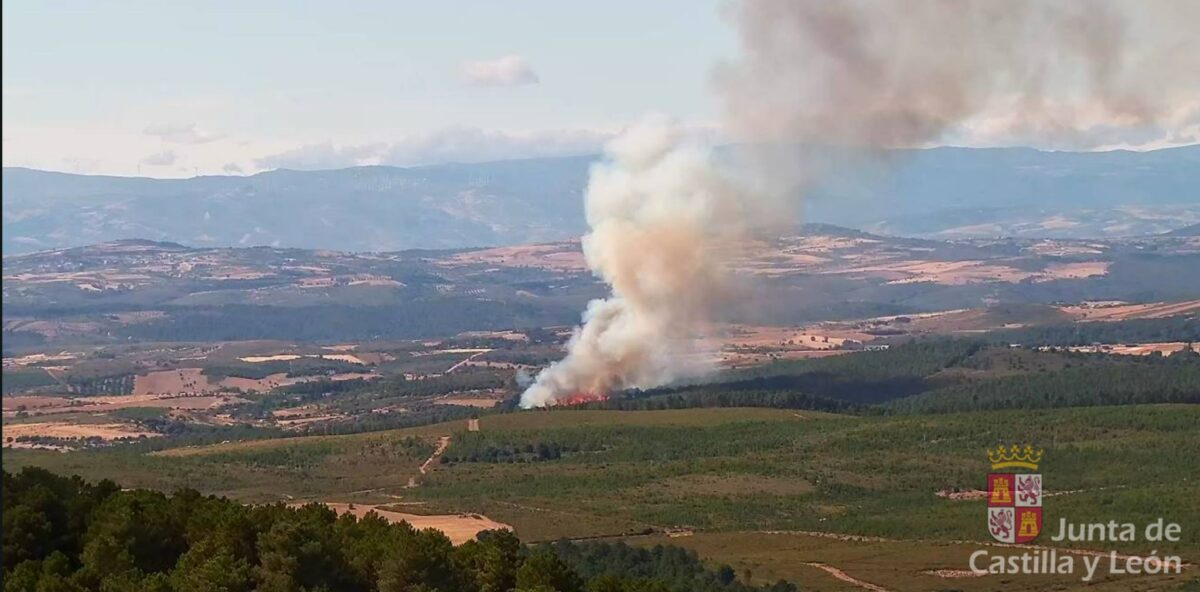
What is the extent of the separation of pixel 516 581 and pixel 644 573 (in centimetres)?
2997

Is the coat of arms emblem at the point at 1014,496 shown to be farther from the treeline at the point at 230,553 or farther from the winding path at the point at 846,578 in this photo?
the treeline at the point at 230,553

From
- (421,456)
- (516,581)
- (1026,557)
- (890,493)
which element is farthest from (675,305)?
(516,581)

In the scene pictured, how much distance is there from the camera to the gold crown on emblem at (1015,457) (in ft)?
391

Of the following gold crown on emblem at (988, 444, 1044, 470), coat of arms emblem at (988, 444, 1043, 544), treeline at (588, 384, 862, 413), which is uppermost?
treeline at (588, 384, 862, 413)

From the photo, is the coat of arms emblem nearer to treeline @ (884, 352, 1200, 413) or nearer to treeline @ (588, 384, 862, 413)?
treeline @ (884, 352, 1200, 413)

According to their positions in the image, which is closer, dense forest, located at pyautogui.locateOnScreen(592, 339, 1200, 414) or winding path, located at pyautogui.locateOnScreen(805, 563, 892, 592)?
winding path, located at pyautogui.locateOnScreen(805, 563, 892, 592)

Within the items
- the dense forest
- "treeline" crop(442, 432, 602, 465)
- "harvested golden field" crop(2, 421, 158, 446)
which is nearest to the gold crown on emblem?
the dense forest

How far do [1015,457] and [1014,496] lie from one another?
16327mm

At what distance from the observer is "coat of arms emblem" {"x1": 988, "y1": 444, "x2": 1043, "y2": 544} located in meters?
96.9

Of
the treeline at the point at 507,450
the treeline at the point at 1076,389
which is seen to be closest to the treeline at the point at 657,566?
the treeline at the point at 507,450

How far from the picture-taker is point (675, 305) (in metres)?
165

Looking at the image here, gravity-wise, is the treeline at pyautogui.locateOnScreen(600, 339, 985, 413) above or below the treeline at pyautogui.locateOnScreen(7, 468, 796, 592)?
above

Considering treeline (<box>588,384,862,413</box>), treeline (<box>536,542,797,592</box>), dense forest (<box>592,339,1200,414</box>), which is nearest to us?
treeline (<box>536,542,797,592</box>)

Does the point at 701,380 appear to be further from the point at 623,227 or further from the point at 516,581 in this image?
the point at 516,581
